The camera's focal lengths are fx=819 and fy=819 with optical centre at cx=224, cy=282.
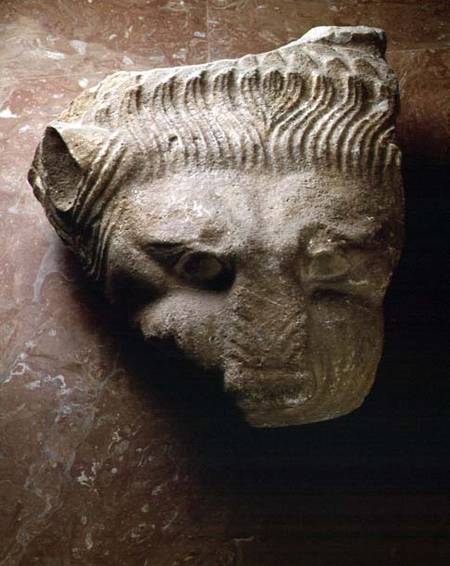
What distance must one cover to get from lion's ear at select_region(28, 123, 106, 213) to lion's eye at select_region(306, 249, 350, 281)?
0.47 metres

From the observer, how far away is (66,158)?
1.62 metres

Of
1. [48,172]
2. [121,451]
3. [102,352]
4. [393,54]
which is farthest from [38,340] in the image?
[393,54]

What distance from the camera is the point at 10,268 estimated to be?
196 centimetres

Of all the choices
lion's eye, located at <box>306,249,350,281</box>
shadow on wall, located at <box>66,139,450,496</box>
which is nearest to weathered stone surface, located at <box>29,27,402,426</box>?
lion's eye, located at <box>306,249,350,281</box>

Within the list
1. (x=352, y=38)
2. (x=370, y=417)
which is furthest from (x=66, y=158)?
(x=370, y=417)

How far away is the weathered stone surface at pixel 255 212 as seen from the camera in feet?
4.92

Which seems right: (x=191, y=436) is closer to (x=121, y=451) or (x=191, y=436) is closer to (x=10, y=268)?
(x=121, y=451)

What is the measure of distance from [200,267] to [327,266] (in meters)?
0.24

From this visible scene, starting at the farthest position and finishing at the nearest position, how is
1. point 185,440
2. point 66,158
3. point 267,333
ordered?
point 185,440, point 66,158, point 267,333

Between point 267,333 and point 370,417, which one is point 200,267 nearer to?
point 267,333

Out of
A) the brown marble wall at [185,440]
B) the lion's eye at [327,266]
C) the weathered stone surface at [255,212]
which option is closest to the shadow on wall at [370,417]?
the brown marble wall at [185,440]

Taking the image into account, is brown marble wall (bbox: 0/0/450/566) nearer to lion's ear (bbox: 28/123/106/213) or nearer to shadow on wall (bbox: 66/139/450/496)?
shadow on wall (bbox: 66/139/450/496)

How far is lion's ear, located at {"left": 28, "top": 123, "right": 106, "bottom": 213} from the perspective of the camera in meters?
1.58

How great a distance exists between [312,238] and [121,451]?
71 cm
